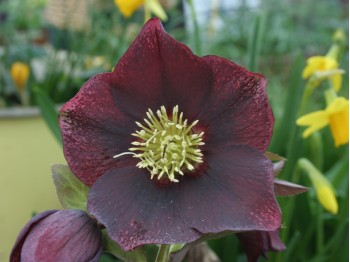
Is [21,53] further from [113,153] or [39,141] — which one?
[113,153]

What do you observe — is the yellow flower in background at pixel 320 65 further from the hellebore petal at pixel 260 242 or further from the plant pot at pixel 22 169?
the plant pot at pixel 22 169

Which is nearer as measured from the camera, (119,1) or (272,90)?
(119,1)

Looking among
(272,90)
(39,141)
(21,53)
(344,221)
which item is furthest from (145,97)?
(272,90)

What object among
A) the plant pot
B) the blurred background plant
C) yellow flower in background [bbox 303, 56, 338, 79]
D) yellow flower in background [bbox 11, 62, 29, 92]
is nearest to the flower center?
the blurred background plant

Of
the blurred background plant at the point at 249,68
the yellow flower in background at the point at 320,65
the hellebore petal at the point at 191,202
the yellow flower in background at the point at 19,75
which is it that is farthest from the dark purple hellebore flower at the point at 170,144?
the yellow flower in background at the point at 19,75

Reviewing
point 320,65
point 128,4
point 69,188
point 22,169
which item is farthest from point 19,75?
point 69,188

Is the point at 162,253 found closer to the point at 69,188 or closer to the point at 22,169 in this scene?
the point at 69,188

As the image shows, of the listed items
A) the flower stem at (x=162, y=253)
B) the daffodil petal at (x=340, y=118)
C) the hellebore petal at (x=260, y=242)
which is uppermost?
the daffodil petal at (x=340, y=118)

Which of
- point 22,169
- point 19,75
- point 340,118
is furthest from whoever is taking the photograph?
point 19,75
